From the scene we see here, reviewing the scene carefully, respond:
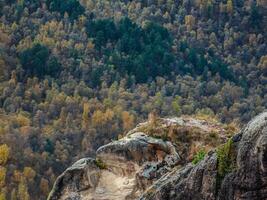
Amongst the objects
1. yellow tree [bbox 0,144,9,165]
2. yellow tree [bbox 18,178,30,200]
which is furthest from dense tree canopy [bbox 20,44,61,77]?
yellow tree [bbox 18,178,30,200]

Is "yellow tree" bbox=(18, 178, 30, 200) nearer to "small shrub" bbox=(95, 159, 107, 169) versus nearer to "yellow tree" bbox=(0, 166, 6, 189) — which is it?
"yellow tree" bbox=(0, 166, 6, 189)

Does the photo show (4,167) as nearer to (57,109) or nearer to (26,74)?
(57,109)

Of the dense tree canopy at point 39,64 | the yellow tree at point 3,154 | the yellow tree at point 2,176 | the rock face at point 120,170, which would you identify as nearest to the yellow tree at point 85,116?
the yellow tree at point 3,154

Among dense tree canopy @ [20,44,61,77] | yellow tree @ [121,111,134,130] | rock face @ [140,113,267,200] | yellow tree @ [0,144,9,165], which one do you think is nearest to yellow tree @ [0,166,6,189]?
yellow tree @ [0,144,9,165]

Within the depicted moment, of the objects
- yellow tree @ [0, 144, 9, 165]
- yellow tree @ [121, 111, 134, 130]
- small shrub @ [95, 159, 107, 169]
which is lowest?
yellow tree @ [121, 111, 134, 130]

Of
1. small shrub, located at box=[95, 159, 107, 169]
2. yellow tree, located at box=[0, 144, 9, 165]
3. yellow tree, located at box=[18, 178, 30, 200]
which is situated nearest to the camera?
small shrub, located at box=[95, 159, 107, 169]

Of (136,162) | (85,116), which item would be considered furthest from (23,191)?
(136,162)

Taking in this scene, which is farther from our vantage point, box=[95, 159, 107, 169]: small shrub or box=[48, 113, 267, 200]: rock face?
box=[95, 159, 107, 169]: small shrub

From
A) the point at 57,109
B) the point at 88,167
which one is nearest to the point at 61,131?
the point at 57,109

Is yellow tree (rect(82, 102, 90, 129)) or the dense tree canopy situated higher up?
the dense tree canopy

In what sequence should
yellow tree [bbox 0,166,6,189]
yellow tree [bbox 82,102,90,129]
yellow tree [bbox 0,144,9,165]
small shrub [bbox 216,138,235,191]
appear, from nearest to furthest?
small shrub [bbox 216,138,235,191] → yellow tree [bbox 0,166,6,189] → yellow tree [bbox 0,144,9,165] → yellow tree [bbox 82,102,90,129]

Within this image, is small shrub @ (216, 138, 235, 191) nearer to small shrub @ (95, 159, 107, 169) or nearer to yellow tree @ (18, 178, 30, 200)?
small shrub @ (95, 159, 107, 169)

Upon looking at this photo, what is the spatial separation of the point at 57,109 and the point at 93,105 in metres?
7.38

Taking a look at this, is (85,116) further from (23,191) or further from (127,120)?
(23,191)
